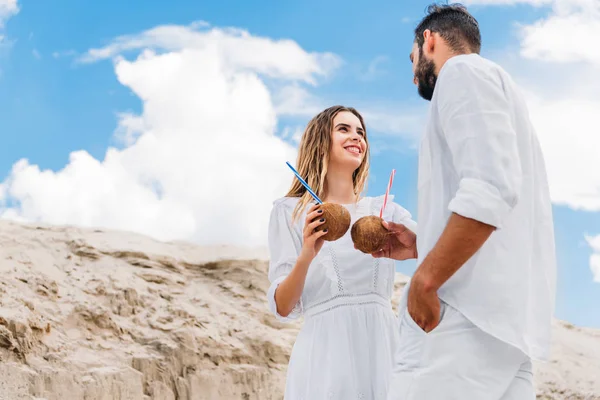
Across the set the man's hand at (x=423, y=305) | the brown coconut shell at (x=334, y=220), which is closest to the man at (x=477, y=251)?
the man's hand at (x=423, y=305)

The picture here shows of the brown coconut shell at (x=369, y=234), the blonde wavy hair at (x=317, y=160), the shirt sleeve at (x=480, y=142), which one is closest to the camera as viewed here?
the shirt sleeve at (x=480, y=142)

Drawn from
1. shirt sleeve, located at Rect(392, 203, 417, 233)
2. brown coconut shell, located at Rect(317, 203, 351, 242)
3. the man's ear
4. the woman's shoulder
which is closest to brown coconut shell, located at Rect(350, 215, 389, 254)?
brown coconut shell, located at Rect(317, 203, 351, 242)

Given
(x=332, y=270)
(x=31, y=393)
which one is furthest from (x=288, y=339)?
(x=332, y=270)

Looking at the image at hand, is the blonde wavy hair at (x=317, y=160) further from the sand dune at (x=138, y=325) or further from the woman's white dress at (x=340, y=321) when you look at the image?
the sand dune at (x=138, y=325)

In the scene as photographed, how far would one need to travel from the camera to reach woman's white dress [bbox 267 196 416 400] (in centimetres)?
235

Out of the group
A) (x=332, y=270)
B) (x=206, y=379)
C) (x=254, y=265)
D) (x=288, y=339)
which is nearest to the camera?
(x=332, y=270)

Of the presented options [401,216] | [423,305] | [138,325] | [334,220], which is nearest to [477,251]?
[423,305]

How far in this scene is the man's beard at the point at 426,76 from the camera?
5.79ft

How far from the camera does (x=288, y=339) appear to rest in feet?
17.0

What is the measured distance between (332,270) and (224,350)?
8.78 feet

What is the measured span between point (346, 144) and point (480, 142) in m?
1.23

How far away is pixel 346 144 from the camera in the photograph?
107 inches

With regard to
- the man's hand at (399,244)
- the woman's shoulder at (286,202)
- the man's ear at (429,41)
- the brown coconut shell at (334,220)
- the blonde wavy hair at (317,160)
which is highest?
the man's ear at (429,41)

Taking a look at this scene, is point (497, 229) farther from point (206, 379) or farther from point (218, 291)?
point (218, 291)
